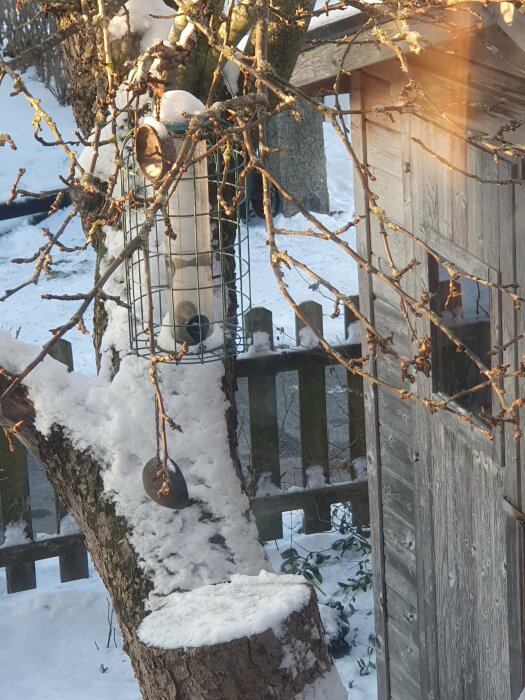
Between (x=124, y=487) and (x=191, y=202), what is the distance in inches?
34.8

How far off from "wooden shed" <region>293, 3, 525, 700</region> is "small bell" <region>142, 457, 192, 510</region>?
3.25 ft

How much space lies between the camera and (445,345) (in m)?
4.13

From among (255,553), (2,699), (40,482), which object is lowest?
(2,699)

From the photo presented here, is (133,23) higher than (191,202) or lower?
higher

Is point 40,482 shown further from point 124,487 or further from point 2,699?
point 124,487

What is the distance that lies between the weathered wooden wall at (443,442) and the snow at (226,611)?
2.72 feet

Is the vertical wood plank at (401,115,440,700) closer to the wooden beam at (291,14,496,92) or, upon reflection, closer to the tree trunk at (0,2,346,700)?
the wooden beam at (291,14,496,92)

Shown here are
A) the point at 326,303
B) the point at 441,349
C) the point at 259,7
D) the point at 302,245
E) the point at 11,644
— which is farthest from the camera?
the point at 302,245

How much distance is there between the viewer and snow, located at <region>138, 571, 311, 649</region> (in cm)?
288

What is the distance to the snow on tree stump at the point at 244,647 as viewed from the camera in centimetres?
287

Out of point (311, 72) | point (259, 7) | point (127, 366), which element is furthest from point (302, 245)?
point (259, 7)

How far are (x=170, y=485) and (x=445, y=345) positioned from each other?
1386 millimetres

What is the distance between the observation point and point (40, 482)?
26.4 ft

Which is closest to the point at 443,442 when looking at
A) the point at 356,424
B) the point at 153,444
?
the point at 153,444
